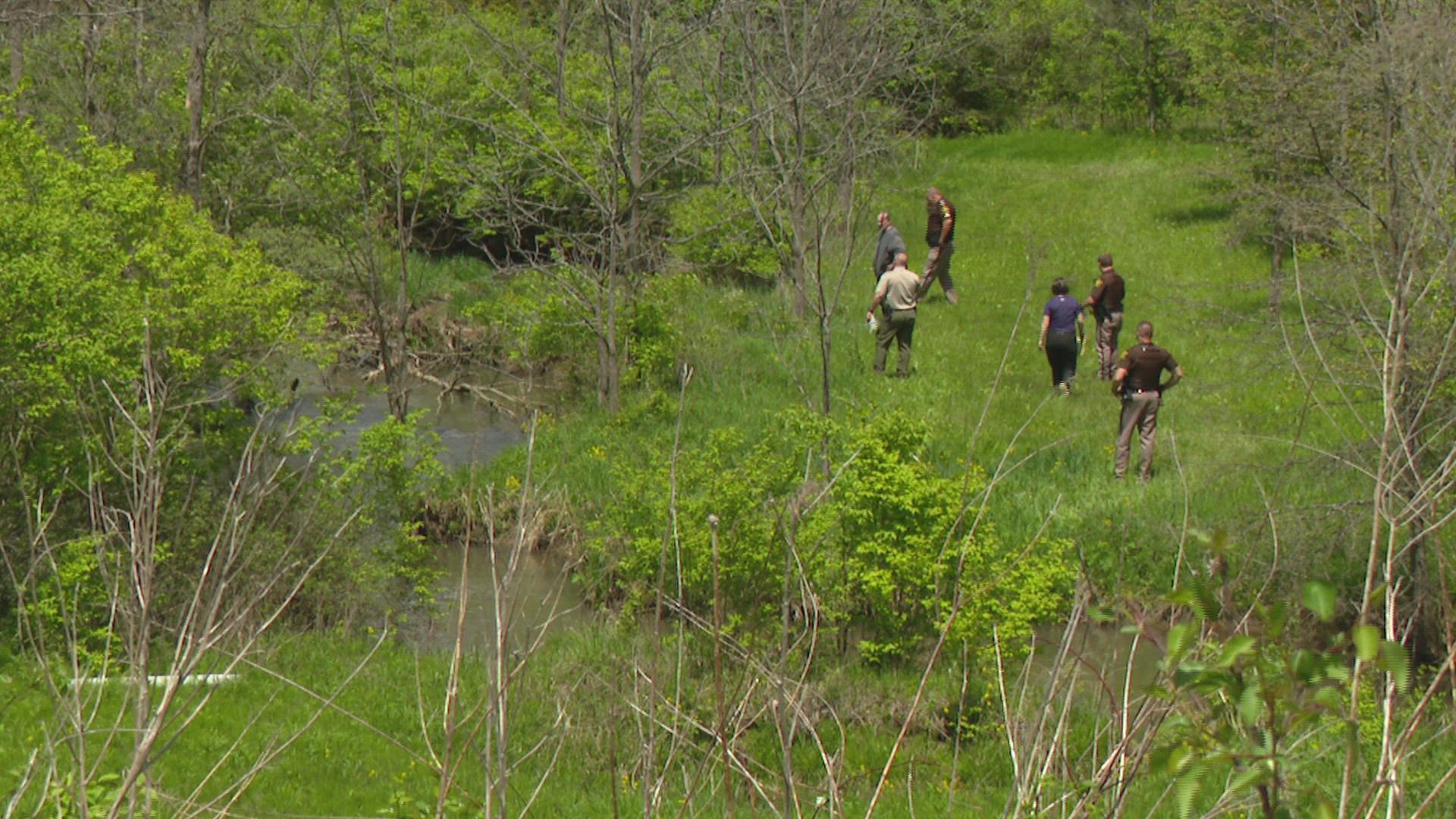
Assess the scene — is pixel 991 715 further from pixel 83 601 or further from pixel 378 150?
pixel 378 150

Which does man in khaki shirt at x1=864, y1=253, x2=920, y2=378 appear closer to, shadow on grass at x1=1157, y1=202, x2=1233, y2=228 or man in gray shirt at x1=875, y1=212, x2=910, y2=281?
man in gray shirt at x1=875, y1=212, x2=910, y2=281

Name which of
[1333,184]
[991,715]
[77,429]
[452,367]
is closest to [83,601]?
[77,429]

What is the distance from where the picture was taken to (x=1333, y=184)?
12672mm

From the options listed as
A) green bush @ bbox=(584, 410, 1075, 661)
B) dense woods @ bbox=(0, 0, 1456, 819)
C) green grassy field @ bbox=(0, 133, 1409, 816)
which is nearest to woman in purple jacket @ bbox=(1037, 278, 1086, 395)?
green grassy field @ bbox=(0, 133, 1409, 816)

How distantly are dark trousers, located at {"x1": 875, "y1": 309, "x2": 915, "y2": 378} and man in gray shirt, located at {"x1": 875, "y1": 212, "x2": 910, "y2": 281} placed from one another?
105 cm

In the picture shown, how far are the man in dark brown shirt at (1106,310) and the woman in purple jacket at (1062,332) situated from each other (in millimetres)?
873

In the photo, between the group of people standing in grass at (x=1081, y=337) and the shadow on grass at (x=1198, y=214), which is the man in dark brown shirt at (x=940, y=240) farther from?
the shadow on grass at (x=1198, y=214)

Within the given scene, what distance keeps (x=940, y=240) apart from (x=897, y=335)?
3.73 meters

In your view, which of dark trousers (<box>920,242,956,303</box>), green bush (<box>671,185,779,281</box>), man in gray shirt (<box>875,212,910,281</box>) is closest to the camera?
man in gray shirt (<box>875,212,910,281</box>)

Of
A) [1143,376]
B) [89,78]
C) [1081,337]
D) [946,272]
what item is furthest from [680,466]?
[89,78]

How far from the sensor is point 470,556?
10.2m

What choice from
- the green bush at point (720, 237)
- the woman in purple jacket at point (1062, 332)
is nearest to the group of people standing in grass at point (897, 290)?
the woman in purple jacket at point (1062, 332)

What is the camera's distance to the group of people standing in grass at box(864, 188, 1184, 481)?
595 inches

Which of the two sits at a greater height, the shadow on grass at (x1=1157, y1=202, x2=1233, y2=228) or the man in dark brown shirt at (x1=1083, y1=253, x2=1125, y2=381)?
the man in dark brown shirt at (x1=1083, y1=253, x2=1125, y2=381)
